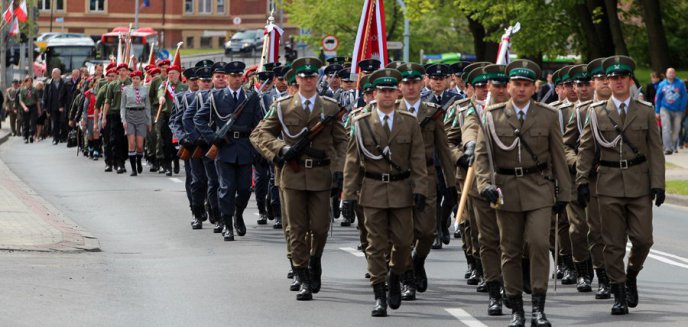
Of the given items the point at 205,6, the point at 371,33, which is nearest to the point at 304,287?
the point at 371,33

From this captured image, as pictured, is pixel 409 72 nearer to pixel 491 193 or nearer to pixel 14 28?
pixel 491 193

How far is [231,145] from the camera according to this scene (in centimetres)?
1708

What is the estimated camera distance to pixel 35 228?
696 inches

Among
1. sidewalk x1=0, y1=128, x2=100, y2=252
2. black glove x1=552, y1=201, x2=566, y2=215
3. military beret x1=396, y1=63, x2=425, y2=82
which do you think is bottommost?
sidewalk x1=0, y1=128, x2=100, y2=252

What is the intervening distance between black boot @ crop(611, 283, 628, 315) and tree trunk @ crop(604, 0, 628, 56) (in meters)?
32.1

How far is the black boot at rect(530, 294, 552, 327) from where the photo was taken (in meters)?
10.6

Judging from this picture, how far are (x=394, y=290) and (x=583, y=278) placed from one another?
201cm

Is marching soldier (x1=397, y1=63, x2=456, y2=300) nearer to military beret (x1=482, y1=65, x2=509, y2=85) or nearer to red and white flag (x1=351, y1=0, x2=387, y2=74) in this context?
military beret (x1=482, y1=65, x2=509, y2=85)

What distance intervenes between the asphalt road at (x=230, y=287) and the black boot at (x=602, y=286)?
118 millimetres

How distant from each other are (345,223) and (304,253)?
21.1 feet

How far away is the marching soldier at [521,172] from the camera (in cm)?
1098

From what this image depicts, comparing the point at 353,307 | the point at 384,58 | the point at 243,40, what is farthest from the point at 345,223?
the point at 243,40

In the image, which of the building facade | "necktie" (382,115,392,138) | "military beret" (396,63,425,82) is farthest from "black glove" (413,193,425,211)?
the building facade

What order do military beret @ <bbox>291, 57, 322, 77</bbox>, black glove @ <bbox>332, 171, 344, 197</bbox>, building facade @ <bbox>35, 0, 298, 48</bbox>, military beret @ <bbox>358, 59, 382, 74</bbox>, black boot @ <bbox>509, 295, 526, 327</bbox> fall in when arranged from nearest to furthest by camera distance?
black boot @ <bbox>509, 295, 526, 327</bbox> < black glove @ <bbox>332, 171, 344, 197</bbox> < military beret @ <bbox>291, 57, 322, 77</bbox> < military beret @ <bbox>358, 59, 382, 74</bbox> < building facade @ <bbox>35, 0, 298, 48</bbox>
